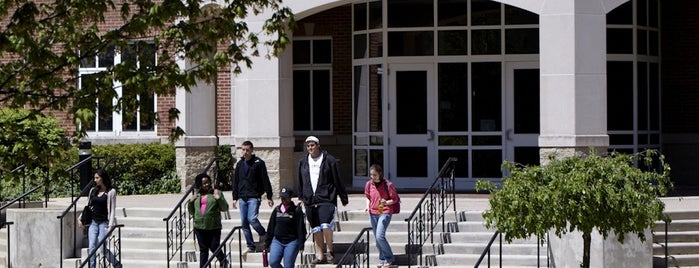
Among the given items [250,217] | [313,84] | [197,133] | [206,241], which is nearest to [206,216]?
[206,241]

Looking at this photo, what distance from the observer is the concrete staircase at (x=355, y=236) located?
1850cm

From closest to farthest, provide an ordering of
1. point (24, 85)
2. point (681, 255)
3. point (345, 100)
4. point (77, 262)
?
point (24, 85) < point (681, 255) < point (77, 262) < point (345, 100)

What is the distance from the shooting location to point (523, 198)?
1478cm

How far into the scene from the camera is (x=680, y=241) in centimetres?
1877

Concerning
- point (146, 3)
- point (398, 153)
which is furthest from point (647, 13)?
point (146, 3)

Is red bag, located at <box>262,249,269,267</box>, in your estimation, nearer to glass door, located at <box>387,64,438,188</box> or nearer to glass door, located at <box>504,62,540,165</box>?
glass door, located at <box>387,64,438,188</box>

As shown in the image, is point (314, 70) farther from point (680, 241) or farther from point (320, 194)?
point (680, 241)

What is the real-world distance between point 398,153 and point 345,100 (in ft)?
7.77

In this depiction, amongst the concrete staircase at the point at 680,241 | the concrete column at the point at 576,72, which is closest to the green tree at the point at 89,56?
the concrete staircase at the point at 680,241

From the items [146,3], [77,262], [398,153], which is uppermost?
[146,3]

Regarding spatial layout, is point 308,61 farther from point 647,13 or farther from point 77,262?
point 77,262

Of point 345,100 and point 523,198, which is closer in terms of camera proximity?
point 523,198

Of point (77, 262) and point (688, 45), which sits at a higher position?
point (688, 45)

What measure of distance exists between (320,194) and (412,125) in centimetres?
667
